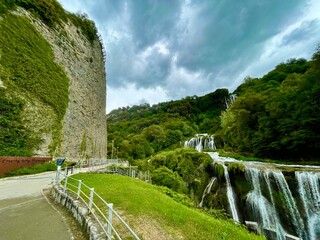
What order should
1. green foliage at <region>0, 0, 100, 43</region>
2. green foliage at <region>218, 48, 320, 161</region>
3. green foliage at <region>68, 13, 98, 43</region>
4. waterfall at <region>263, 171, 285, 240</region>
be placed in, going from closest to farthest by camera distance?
waterfall at <region>263, 171, 285, 240</region>, green foliage at <region>0, 0, 100, 43</region>, green foliage at <region>218, 48, 320, 161</region>, green foliage at <region>68, 13, 98, 43</region>

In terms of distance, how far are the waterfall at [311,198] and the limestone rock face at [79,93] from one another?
23.2 m

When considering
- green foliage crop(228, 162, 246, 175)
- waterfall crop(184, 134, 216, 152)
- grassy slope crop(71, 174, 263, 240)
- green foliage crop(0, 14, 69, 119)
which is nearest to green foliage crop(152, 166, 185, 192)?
green foliage crop(228, 162, 246, 175)

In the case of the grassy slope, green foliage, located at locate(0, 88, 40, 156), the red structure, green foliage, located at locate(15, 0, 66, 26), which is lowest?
the grassy slope

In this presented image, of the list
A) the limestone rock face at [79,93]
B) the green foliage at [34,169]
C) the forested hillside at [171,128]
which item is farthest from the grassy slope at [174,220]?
the forested hillside at [171,128]

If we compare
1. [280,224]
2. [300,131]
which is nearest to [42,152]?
[280,224]

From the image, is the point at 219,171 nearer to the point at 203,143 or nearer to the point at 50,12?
the point at 203,143

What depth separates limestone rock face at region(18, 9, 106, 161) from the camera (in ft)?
77.5

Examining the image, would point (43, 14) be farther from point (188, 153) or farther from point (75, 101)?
point (188, 153)

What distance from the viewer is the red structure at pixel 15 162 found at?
1389 cm

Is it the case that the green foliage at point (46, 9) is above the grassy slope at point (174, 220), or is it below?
above

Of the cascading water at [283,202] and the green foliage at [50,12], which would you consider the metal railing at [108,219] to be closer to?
the cascading water at [283,202]

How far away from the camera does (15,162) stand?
14961 mm

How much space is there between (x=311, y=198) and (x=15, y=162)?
22.9 metres

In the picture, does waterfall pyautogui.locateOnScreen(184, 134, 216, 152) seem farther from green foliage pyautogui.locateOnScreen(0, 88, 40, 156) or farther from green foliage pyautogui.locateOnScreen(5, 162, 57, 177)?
green foliage pyautogui.locateOnScreen(0, 88, 40, 156)
